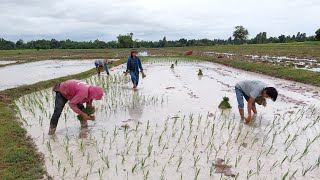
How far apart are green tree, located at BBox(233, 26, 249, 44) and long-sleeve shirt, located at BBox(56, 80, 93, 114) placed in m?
96.2

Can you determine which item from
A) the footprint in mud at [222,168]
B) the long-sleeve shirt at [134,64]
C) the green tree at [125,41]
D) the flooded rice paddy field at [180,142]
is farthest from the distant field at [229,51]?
the green tree at [125,41]

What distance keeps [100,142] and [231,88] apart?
741cm

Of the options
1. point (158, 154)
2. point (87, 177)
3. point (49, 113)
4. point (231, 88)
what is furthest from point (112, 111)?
point (231, 88)

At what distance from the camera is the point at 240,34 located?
97.6m

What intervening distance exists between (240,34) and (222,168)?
97589mm

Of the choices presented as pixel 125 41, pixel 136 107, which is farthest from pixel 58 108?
pixel 125 41

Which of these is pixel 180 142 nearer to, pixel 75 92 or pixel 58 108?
pixel 75 92

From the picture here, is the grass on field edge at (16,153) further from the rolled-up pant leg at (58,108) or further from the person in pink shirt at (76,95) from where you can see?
the person in pink shirt at (76,95)

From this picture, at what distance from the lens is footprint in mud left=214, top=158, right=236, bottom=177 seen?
14.5 ft

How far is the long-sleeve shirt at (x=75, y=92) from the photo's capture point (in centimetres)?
575

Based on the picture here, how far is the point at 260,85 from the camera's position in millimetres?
6371

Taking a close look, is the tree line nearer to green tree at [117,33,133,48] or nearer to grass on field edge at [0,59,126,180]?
green tree at [117,33,133,48]

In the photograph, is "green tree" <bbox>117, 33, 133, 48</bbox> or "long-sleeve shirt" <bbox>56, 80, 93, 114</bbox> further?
"green tree" <bbox>117, 33, 133, 48</bbox>

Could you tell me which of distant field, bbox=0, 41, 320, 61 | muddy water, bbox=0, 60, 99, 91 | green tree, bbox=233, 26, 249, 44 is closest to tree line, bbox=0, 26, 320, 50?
green tree, bbox=233, 26, 249, 44
